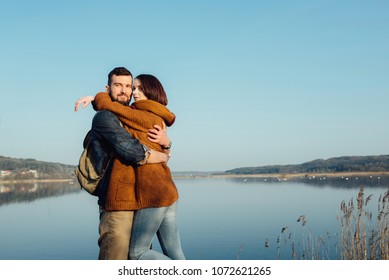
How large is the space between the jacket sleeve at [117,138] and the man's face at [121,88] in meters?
0.19

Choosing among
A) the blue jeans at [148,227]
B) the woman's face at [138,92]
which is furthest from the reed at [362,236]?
the woman's face at [138,92]

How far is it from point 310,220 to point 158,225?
19213 millimetres

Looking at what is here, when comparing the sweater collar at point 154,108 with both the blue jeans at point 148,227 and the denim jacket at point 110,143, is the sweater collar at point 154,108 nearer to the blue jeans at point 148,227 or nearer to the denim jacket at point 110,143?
the denim jacket at point 110,143

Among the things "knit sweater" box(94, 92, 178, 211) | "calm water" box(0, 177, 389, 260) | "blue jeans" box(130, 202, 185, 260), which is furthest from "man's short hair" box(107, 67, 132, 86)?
"calm water" box(0, 177, 389, 260)

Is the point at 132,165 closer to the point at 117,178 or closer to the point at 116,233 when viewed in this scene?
the point at 117,178

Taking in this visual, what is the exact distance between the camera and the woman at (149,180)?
8.95 ft

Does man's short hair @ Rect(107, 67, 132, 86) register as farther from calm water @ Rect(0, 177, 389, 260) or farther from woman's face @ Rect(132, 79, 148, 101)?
calm water @ Rect(0, 177, 389, 260)

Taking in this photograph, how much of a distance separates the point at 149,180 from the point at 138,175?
2.9 inches

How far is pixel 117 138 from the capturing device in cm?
268

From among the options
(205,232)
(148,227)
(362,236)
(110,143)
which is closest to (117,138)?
(110,143)

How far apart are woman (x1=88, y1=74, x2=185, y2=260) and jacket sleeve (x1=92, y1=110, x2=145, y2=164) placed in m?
0.08

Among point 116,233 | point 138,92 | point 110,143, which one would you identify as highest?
point 138,92

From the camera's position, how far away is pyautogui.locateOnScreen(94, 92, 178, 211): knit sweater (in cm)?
271

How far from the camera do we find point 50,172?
250 ft
